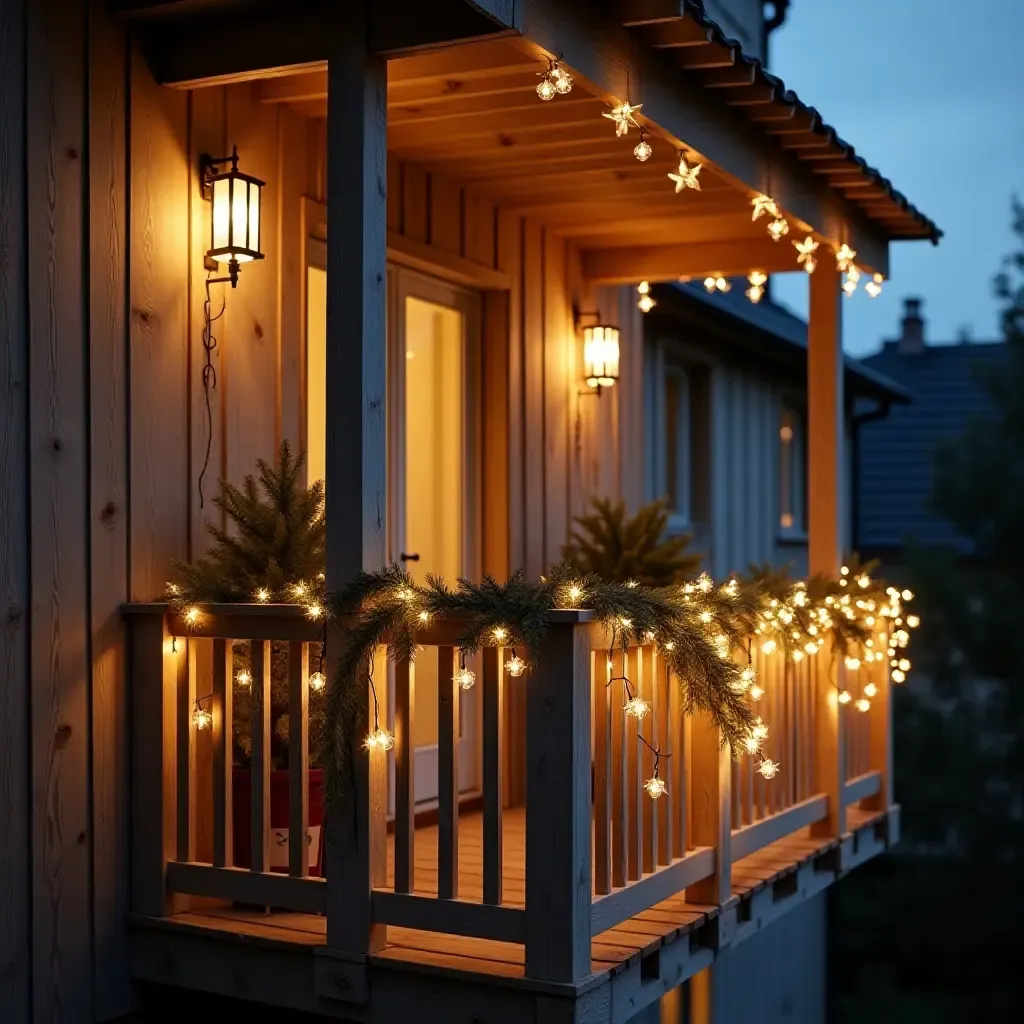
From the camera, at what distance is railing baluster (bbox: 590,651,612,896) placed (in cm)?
390

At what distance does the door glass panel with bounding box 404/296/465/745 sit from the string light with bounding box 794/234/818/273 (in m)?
1.41

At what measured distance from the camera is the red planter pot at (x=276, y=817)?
4.34 m

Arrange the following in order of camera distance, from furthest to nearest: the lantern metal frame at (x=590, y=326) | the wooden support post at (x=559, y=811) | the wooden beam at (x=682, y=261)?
the lantern metal frame at (x=590, y=326)
the wooden beam at (x=682, y=261)
the wooden support post at (x=559, y=811)

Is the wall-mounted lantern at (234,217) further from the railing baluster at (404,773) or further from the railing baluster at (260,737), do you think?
the railing baluster at (404,773)

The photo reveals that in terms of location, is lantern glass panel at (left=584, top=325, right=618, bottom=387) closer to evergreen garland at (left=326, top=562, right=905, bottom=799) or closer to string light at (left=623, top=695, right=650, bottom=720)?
evergreen garland at (left=326, top=562, right=905, bottom=799)

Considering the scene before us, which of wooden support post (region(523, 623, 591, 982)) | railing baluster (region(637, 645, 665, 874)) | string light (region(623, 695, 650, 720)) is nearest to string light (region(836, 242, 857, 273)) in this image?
railing baluster (region(637, 645, 665, 874))

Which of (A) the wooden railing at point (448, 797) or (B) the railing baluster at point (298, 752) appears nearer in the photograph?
(A) the wooden railing at point (448, 797)

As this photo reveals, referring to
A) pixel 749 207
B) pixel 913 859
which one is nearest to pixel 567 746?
pixel 749 207

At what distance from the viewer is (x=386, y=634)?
3.93 meters

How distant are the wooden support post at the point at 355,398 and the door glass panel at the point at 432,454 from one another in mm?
1952

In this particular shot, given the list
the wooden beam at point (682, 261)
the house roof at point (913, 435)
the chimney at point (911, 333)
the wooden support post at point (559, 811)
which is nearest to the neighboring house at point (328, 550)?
the wooden support post at point (559, 811)

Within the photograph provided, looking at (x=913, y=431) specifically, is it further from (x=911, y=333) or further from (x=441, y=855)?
(x=441, y=855)

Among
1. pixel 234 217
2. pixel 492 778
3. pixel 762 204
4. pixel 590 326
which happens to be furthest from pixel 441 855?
pixel 590 326

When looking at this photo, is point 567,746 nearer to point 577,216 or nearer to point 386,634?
point 386,634
